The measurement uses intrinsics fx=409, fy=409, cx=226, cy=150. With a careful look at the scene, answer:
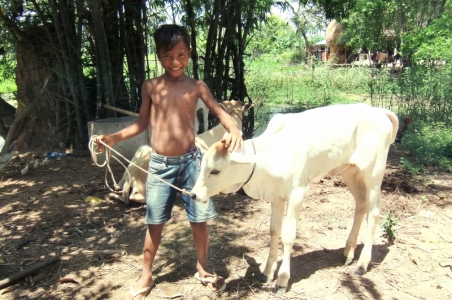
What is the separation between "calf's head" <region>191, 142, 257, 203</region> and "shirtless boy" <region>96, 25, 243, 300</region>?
0.14 m

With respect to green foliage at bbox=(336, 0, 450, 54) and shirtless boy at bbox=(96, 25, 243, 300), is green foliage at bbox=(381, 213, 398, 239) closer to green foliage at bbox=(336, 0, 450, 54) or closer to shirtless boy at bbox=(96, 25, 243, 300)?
shirtless boy at bbox=(96, 25, 243, 300)

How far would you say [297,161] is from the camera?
2.51 m

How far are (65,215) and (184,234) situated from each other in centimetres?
136

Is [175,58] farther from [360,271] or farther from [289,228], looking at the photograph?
[360,271]

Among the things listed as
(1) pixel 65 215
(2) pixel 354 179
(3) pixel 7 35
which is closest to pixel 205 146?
(1) pixel 65 215

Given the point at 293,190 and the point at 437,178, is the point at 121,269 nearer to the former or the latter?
the point at 293,190

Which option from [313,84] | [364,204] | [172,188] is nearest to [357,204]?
[364,204]

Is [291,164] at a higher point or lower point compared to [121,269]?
higher

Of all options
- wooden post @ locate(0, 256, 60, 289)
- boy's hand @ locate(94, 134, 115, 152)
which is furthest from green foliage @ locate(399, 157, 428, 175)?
wooden post @ locate(0, 256, 60, 289)

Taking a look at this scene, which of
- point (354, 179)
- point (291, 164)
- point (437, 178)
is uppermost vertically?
point (291, 164)

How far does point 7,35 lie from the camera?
22.6ft

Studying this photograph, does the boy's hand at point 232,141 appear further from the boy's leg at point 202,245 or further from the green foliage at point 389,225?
the green foliage at point 389,225

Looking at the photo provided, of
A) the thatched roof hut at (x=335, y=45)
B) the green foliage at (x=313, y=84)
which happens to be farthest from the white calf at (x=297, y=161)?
the thatched roof hut at (x=335, y=45)

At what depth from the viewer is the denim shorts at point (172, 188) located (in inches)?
98.7
